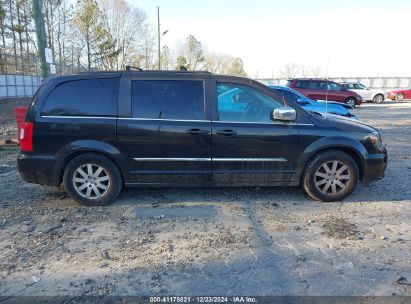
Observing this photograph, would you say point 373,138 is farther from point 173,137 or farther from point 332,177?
point 173,137

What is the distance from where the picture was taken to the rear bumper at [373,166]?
5121 millimetres

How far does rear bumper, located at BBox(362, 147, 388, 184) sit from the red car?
31.1 meters

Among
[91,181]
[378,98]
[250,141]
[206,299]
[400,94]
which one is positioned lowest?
[206,299]

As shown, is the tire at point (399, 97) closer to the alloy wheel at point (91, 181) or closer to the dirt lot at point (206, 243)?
the dirt lot at point (206, 243)

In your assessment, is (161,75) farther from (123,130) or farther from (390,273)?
(390,273)

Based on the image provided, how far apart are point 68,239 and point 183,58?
59.1 meters

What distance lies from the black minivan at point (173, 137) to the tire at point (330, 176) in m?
0.01

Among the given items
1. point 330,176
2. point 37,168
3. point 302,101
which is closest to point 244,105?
point 330,176

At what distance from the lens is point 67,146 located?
479 centimetres

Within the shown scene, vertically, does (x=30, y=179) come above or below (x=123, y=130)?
below

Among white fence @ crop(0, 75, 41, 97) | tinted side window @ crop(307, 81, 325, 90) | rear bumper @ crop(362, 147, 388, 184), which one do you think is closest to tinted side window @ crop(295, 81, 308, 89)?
tinted side window @ crop(307, 81, 325, 90)

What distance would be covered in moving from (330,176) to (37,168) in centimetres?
410

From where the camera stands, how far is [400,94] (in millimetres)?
32062

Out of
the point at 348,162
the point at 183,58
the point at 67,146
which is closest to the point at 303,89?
the point at 348,162
